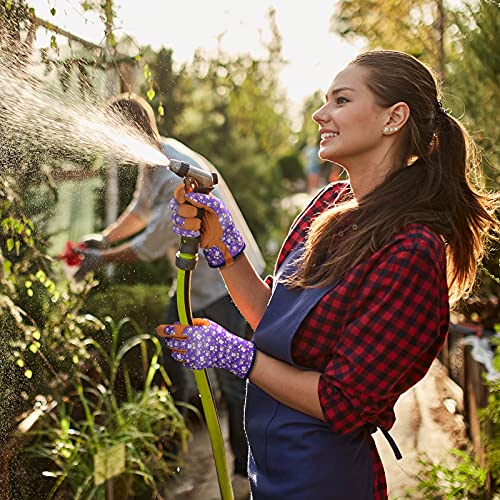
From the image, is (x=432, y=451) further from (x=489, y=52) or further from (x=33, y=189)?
(x=33, y=189)

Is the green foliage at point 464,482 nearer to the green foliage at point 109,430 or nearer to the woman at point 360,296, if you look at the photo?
the woman at point 360,296

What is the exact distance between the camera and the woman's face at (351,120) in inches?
62.3

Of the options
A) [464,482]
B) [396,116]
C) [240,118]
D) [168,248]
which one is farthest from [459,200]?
[240,118]

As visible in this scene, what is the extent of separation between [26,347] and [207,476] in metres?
1.32

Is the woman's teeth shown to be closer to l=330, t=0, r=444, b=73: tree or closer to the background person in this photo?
the background person

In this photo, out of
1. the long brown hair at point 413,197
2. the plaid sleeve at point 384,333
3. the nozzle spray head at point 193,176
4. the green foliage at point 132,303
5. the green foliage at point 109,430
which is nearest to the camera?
the plaid sleeve at point 384,333

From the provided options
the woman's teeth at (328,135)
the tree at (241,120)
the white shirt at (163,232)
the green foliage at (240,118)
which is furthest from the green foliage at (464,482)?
the tree at (241,120)

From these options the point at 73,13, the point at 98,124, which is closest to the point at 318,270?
the point at 98,124

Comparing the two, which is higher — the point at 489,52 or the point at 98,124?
the point at 489,52

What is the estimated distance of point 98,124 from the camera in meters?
2.15

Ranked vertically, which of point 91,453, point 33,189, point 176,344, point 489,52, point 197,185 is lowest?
point 91,453

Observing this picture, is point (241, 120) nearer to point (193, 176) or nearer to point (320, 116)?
point (193, 176)

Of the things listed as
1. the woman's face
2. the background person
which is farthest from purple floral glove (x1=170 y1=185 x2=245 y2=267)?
the background person

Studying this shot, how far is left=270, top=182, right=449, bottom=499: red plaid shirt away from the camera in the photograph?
1428mm
